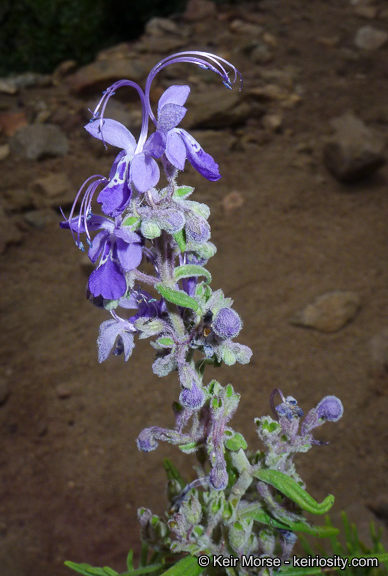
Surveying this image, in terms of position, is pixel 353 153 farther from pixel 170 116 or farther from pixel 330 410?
pixel 170 116

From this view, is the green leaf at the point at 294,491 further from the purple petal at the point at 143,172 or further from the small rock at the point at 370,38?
the small rock at the point at 370,38

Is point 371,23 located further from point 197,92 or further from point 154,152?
point 154,152

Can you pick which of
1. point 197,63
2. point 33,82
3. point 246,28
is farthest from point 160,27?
point 197,63

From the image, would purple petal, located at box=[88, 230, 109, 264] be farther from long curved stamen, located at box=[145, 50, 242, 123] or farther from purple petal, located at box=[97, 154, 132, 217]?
long curved stamen, located at box=[145, 50, 242, 123]

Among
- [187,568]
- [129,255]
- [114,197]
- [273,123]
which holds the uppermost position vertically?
[114,197]

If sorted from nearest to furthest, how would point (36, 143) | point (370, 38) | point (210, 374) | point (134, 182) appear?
1. point (134, 182)
2. point (210, 374)
3. point (36, 143)
4. point (370, 38)

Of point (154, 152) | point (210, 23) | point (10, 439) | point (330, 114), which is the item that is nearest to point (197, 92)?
point (330, 114)

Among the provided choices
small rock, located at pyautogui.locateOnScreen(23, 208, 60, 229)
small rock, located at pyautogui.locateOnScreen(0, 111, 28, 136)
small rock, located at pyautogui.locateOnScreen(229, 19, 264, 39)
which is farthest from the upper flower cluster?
small rock, located at pyautogui.locateOnScreen(229, 19, 264, 39)
